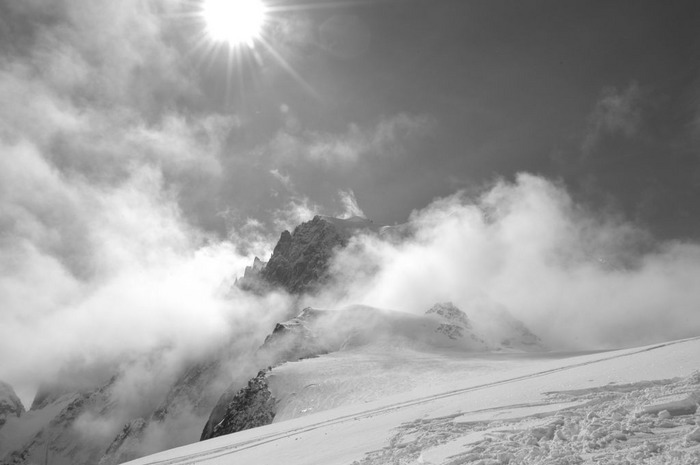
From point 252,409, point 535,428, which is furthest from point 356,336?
point 535,428

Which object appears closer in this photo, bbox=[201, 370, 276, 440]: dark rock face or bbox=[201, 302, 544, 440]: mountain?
bbox=[201, 370, 276, 440]: dark rock face

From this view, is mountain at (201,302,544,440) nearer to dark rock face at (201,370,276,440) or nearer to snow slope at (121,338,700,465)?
dark rock face at (201,370,276,440)

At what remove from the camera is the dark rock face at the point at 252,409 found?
52.3 meters

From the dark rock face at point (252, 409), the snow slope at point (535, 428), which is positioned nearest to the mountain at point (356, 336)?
the dark rock face at point (252, 409)

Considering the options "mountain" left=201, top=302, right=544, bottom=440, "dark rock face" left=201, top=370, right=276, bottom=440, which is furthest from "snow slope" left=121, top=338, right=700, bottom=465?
"mountain" left=201, top=302, right=544, bottom=440

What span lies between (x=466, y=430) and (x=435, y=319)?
Result: 89.0 meters

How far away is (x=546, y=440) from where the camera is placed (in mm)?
11078

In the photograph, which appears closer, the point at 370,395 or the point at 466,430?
the point at 466,430

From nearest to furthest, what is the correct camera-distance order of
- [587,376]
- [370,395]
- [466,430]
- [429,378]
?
[466,430], [587,376], [370,395], [429,378]

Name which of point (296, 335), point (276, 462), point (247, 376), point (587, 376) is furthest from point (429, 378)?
point (247, 376)

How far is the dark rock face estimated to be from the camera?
5231cm

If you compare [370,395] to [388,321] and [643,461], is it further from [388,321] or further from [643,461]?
[388,321]

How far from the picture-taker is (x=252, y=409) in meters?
54.8

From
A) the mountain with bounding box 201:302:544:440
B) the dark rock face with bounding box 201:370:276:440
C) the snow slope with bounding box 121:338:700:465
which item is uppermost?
the mountain with bounding box 201:302:544:440
